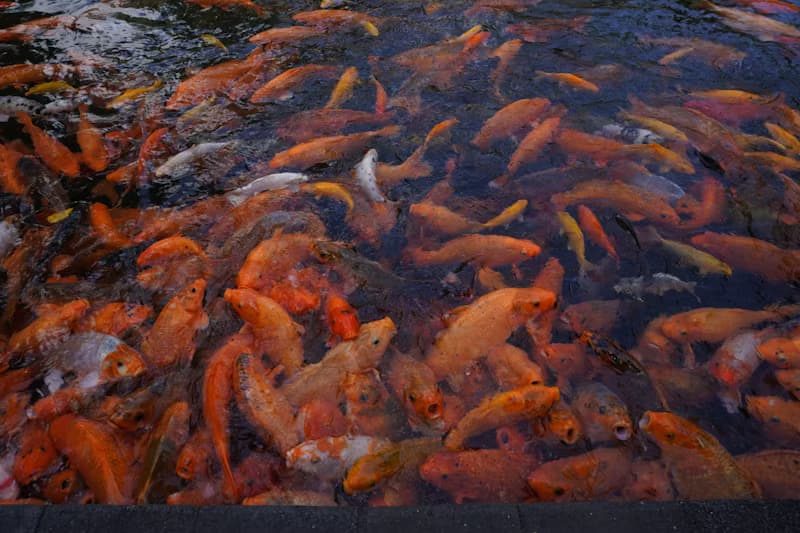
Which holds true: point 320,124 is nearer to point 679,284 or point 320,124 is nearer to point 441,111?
point 441,111

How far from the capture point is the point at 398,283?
12.8 ft

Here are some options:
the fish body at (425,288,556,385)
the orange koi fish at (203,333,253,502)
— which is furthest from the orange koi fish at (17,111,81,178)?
the fish body at (425,288,556,385)

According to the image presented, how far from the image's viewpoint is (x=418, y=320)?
→ 12.1 feet

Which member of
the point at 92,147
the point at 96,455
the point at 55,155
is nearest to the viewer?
the point at 96,455

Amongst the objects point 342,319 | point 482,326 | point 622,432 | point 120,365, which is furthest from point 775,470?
point 120,365

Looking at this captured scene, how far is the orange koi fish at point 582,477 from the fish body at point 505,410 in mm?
303

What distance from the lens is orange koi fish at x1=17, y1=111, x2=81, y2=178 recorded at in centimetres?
504

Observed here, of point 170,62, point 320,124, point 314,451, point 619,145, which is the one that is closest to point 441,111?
point 320,124

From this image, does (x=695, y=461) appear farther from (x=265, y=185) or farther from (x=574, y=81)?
(x=574, y=81)

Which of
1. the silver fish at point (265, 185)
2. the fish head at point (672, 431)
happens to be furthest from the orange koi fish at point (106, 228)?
the fish head at point (672, 431)

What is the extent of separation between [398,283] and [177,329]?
1.58 meters

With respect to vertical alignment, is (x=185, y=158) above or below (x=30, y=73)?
below

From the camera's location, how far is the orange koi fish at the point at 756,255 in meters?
3.87

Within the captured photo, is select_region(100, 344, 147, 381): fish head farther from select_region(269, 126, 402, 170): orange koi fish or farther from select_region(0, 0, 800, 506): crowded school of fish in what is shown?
select_region(269, 126, 402, 170): orange koi fish
